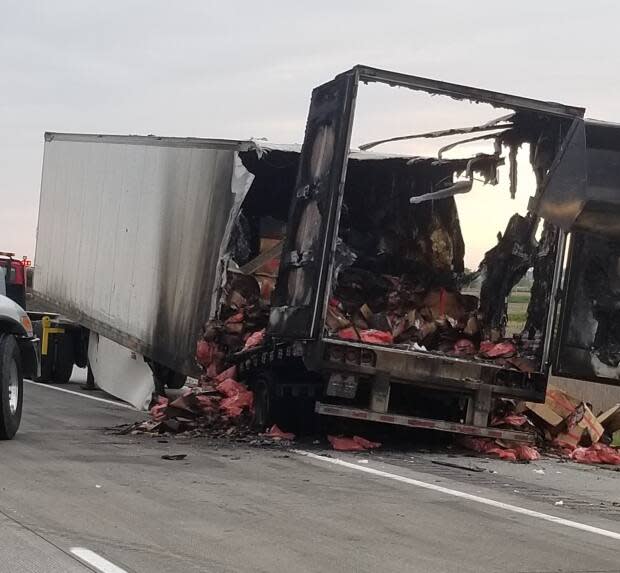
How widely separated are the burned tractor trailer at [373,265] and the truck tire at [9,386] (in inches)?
101

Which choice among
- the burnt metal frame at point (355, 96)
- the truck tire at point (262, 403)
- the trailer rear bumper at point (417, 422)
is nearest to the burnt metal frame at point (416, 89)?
the burnt metal frame at point (355, 96)

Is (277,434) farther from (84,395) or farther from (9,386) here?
(84,395)

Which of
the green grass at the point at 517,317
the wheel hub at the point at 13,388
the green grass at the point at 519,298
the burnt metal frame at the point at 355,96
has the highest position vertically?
the burnt metal frame at the point at 355,96

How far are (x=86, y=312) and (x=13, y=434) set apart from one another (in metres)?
7.29

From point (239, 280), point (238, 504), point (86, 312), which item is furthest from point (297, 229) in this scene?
point (86, 312)

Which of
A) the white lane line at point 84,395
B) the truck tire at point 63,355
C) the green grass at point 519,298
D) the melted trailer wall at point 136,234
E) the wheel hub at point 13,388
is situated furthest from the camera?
the truck tire at point 63,355

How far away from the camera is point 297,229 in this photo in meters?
13.5

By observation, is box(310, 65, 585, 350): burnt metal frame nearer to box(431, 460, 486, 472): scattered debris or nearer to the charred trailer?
the charred trailer

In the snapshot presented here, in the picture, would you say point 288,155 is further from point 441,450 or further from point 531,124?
point 441,450

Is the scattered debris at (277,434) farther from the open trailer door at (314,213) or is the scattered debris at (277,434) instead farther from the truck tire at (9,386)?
the truck tire at (9,386)

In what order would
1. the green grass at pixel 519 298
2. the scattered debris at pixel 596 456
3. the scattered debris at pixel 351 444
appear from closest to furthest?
the scattered debris at pixel 351 444
the scattered debris at pixel 596 456
the green grass at pixel 519 298

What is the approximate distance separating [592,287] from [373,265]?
348 cm

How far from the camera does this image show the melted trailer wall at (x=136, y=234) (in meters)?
15.3

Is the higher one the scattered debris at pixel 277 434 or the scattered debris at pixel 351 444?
the scattered debris at pixel 351 444
